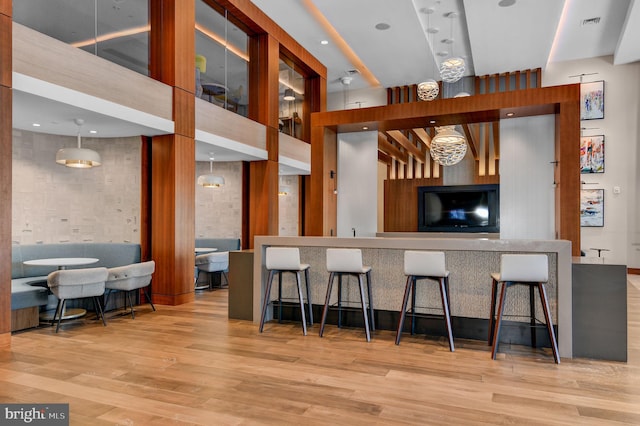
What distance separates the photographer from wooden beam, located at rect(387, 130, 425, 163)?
8.55 meters

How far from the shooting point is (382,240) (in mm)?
4551

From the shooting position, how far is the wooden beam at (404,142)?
28.0ft

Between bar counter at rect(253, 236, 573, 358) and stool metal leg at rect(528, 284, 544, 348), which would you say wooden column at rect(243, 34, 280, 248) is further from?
stool metal leg at rect(528, 284, 544, 348)

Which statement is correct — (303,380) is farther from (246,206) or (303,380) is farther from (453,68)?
(246,206)

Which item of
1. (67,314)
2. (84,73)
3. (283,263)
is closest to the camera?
(283,263)

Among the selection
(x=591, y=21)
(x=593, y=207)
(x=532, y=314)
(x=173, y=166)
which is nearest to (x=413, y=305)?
(x=532, y=314)

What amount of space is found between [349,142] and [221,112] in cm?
223

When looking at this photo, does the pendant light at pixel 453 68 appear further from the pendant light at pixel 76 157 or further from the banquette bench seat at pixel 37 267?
the banquette bench seat at pixel 37 267

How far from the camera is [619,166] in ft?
30.6

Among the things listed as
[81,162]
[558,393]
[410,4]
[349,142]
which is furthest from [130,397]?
[410,4]

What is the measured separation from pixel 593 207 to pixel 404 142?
14.2 ft

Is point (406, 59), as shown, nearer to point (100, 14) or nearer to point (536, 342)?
point (100, 14)

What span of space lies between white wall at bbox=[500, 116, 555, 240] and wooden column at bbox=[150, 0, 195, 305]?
15.3 feet

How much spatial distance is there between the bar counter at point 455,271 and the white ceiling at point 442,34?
293 centimetres
